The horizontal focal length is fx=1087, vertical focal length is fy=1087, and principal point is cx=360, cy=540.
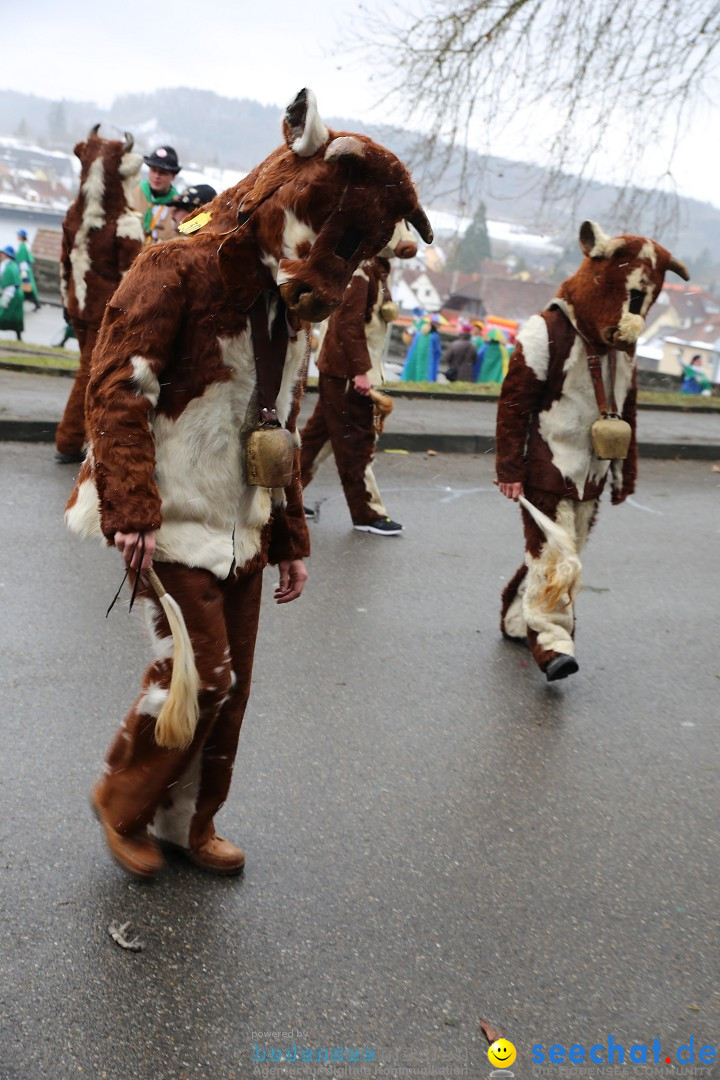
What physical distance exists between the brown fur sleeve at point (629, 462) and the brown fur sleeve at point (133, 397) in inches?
117

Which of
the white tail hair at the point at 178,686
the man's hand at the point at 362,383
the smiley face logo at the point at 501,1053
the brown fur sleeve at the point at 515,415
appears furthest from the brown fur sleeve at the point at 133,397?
the man's hand at the point at 362,383

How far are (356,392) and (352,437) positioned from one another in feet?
0.98

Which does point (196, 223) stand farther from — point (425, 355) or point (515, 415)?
point (425, 355)

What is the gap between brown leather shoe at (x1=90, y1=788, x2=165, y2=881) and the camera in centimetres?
307

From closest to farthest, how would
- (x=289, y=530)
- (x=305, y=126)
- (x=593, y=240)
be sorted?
(x=305, y=126)
(x=289, y=530)
(x=593, y=240)

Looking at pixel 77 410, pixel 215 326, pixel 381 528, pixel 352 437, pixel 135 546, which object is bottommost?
pixel 381 528

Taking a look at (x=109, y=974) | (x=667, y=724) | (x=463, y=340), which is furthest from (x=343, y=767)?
(x=463, y=340)

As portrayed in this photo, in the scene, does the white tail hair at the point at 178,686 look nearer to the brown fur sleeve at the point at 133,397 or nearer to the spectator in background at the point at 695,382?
the brown fur sleeve at the point at 133,397

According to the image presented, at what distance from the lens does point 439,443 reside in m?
10.6

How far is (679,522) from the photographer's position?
912 cm

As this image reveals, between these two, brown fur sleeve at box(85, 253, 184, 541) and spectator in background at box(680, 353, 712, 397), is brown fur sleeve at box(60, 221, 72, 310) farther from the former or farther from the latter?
spectator in background at box(680, 353, 712, 397)

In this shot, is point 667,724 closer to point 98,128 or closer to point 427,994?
point 427,994

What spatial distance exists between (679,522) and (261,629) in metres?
4.93

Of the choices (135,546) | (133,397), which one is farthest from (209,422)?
(135,546)
